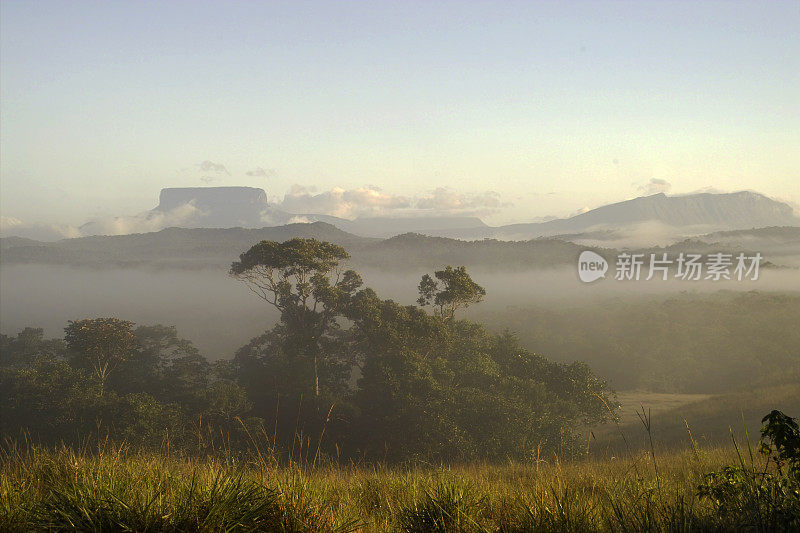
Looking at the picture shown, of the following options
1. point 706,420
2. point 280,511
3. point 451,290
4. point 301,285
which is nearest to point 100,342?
point 301,285

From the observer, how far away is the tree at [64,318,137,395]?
3697 centimetres

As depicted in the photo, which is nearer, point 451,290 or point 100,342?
point 100,342

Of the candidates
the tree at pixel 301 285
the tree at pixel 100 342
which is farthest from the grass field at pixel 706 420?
the tree at pixel 100 342

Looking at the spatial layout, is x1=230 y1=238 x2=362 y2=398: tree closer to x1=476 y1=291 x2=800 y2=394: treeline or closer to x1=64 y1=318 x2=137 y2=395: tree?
x1=64 y1=318 x2=137 y2=395: tree

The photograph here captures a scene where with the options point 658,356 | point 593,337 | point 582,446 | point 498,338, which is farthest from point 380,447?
point 593,337

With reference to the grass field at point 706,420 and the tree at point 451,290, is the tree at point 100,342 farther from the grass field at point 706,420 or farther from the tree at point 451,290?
the grass field at point 706,420

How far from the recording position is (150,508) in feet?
13.3

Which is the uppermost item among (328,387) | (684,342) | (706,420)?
(328,387)

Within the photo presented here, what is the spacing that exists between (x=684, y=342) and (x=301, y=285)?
2808 inches

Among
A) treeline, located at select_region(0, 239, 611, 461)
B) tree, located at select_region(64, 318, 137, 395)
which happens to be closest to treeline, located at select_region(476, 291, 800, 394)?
treeline, located at select_region(0, 239, 611, 461)

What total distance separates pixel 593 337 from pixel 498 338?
58741mm

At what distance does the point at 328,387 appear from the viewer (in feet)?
127

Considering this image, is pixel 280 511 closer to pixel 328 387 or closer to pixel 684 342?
pixel 328 387

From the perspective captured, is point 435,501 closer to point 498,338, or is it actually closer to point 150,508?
point 150,508
